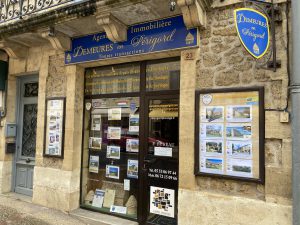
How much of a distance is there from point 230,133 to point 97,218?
9.22 ft

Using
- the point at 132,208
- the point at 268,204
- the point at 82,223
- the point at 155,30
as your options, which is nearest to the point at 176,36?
the point at 155,30

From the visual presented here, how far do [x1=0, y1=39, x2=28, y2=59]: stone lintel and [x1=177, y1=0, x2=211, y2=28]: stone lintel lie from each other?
12.9 ft

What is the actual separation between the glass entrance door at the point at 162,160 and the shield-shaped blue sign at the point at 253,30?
1596mm

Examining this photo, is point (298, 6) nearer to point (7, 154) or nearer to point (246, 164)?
point (246, 164)

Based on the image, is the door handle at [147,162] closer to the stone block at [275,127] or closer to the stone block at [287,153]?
the stone block at [275,127]

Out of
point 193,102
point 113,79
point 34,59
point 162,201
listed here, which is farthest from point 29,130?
point 193,102

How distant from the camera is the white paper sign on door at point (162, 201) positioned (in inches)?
169

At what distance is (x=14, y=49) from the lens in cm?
593

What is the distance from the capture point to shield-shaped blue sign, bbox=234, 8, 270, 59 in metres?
2.98

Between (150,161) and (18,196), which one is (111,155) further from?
(18,196)

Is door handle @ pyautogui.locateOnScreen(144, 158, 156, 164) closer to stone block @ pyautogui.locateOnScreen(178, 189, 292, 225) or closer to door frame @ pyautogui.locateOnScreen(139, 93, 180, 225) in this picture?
door frame @ pyautogui.locateOnScreen(139, 93, 180, 225)

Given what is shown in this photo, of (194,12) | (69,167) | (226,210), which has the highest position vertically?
(194,12)

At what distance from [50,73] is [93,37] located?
4.33ft

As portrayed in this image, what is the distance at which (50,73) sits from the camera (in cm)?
565
